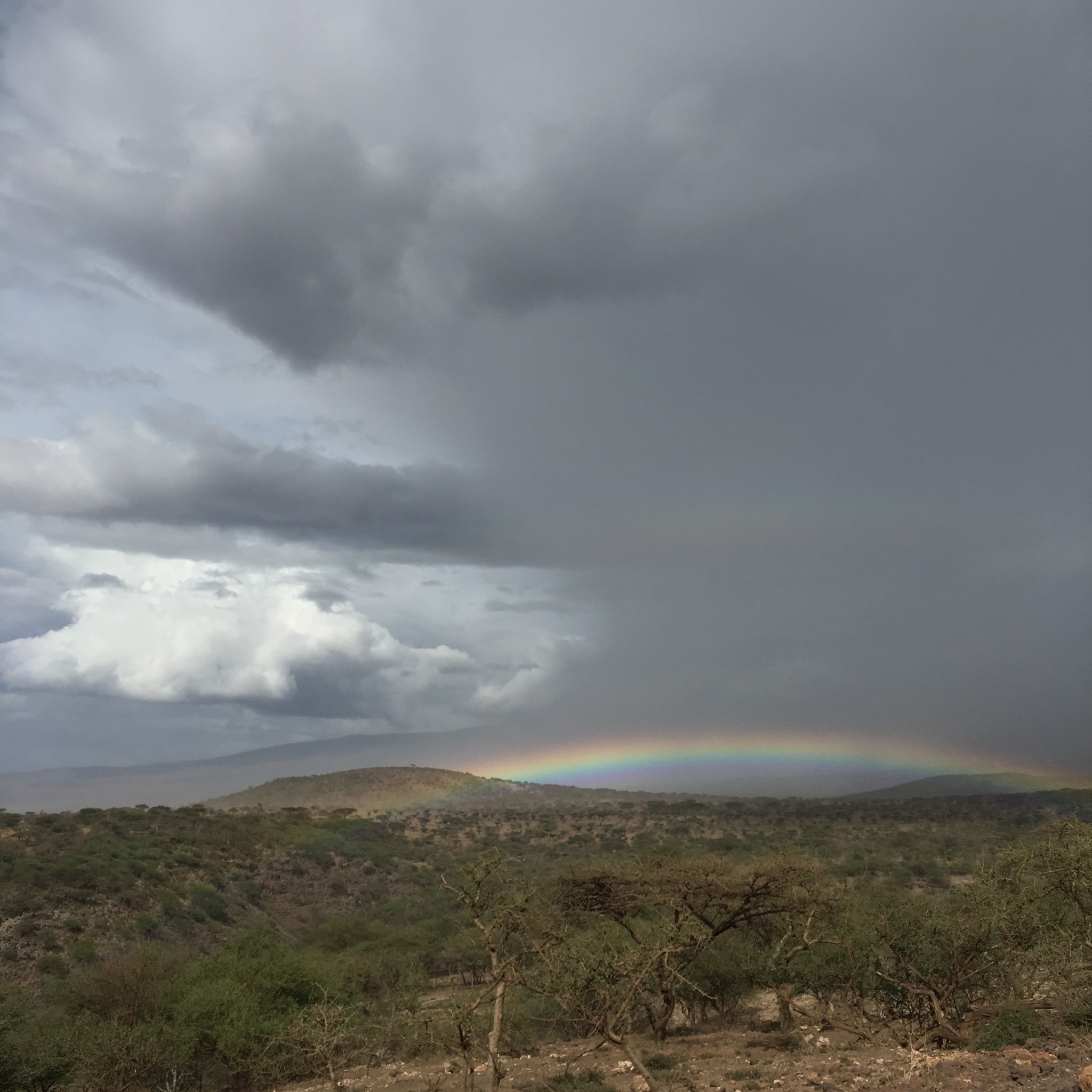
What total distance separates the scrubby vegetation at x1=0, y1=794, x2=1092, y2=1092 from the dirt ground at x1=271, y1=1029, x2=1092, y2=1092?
0.84m

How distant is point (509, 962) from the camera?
15547 mm

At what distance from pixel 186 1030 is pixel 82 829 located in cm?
5137

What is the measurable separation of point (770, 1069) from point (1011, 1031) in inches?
287

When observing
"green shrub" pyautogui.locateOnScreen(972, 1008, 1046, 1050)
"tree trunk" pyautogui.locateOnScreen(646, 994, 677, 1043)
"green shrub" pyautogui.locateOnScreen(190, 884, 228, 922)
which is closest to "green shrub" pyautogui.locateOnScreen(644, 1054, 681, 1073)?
"tree trunk" pyautogui.locateOnScreen(646, 994, 677, 1043)

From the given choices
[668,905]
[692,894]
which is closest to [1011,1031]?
[692,894]

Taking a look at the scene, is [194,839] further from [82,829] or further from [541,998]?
[541,998]

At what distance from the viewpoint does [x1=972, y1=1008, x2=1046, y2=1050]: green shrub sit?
75.7 feet

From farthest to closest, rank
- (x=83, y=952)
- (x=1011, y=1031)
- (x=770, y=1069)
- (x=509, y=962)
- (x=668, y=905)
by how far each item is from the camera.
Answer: (x=83, y=952), (x=668, y=905), (x=770, y=1069), (x=1011, y=1031), (x=509, y=962)

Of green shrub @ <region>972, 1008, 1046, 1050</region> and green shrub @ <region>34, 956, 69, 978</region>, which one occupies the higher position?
green shrub @ <region>972, 1008, 1046, 1050</region>

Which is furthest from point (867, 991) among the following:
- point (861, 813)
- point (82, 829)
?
point (861, 813)

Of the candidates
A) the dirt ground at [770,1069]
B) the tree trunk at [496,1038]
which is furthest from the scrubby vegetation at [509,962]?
the dirt ground at [770,1069]

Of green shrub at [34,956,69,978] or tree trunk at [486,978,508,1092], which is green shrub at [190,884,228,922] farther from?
tree trunk at [486,978,508,1092]

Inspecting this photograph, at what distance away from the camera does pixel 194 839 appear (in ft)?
238

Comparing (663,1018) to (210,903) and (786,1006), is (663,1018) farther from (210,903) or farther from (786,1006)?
(210,903)
